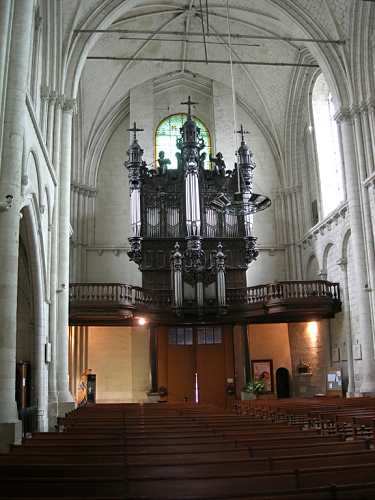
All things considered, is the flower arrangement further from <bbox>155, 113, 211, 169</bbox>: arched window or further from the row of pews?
the row of pews

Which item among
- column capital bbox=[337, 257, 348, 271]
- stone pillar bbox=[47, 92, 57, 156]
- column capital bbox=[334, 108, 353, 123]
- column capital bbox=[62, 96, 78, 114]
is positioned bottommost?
column capital bbox=[337, 257, 348, 271]

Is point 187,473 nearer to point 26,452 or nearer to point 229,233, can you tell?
point 26,452

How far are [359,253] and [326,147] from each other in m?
7.87

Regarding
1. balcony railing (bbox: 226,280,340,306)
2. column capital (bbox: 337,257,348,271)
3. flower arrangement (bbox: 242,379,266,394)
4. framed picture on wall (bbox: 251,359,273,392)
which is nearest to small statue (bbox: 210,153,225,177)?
balcony railing (bbox: 226,280,340,306)

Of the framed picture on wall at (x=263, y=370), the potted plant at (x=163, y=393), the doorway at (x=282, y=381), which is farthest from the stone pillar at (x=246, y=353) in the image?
the potted plant at (x=163, y=393)

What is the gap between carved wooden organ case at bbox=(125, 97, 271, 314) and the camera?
77.9ft

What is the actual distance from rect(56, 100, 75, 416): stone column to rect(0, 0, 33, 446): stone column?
256 inches

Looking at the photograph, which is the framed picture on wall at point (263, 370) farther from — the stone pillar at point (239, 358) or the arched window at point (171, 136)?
the arched window at point (171, 136)

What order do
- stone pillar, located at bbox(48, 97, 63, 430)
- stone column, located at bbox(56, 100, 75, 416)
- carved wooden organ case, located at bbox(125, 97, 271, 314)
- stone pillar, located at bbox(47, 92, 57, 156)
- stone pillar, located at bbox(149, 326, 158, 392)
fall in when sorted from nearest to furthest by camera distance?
stone pillar, located at bbox(48, 97, 63, 430)
stone column, located at bbox(56, 100, 75, 416)
stone pillar, located at bbox(47, 92, 57, 156)
stone pillar, located at bbox(149, 326, 158, 392)
carved wooden organ case, located at bbox(125, 97, 271, 314)

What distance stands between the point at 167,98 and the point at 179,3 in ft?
21.1

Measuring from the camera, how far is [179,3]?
82.6 ft

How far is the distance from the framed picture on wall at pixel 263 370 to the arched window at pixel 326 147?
309 inches

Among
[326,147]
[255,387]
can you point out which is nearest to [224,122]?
[326,147]

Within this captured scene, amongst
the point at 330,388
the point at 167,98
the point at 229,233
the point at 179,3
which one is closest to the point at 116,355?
the point at 229,233
